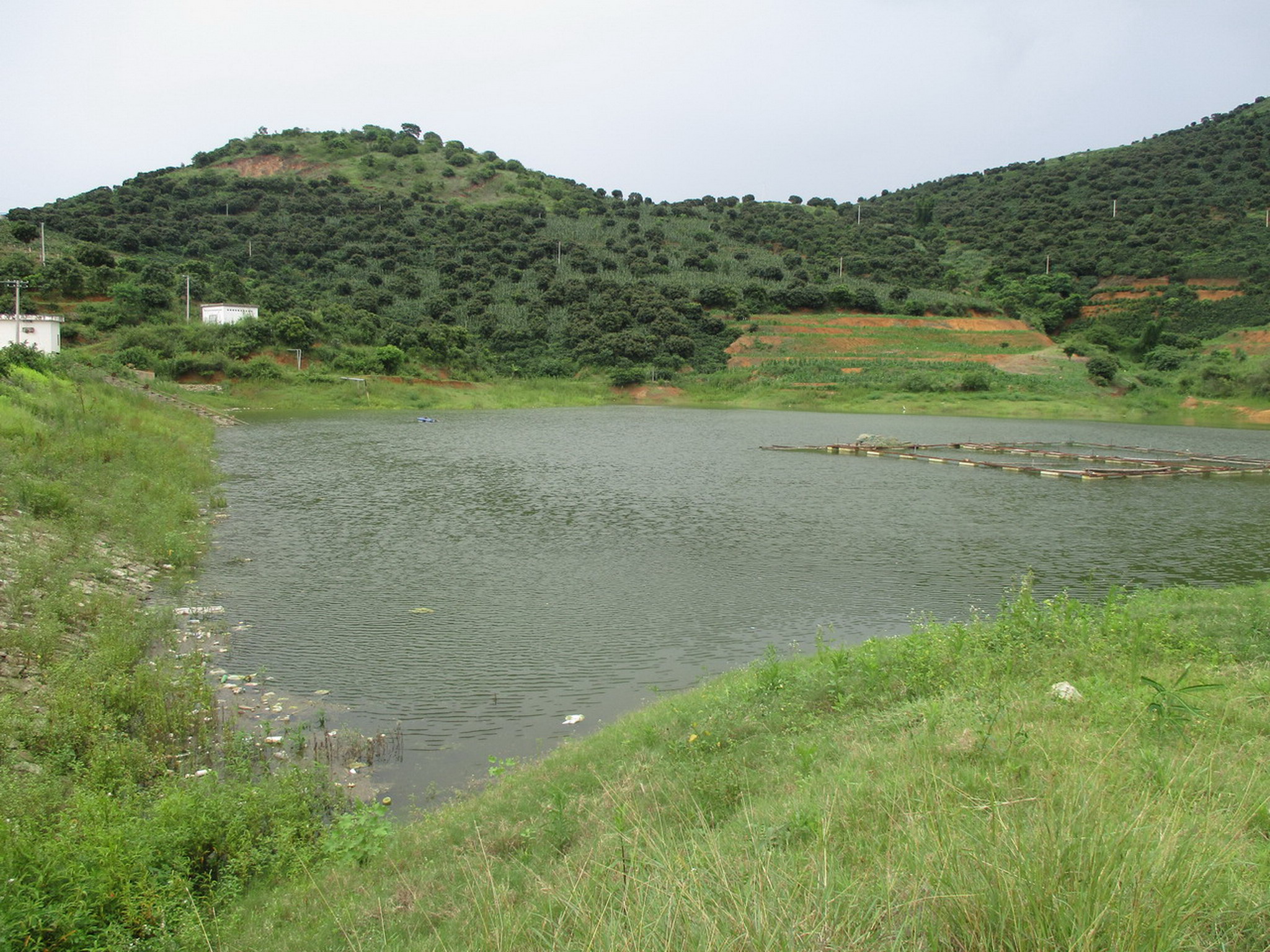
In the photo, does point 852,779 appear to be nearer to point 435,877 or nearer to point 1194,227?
point 435,877

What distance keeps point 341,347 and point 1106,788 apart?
66116 millimetres

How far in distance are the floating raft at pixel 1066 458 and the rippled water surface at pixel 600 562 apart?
1231 mm

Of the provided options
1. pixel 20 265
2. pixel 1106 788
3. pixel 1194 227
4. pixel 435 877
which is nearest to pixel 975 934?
pixel 1106 788

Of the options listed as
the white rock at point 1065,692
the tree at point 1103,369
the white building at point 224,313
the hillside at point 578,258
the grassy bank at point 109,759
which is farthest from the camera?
the hillside at point 578,258

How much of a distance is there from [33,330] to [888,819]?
5511 centimetres

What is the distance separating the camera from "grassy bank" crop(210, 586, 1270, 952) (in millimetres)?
2502

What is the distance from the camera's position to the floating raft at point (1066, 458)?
29.2 m

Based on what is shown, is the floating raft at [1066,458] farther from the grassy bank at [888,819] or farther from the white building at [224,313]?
the white building at [224,313]

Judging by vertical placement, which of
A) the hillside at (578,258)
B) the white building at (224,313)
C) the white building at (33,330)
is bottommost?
the white building at (33,330)

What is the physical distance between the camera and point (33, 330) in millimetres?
45094

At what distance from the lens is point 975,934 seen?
2.46 m

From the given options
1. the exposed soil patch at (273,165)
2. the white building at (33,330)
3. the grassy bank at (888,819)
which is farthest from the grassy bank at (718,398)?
the exposed soil patch at (273,165)

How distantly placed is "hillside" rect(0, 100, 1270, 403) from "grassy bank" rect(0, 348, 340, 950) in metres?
46.4

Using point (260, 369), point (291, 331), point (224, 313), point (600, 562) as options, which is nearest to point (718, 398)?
point (291, 331)
